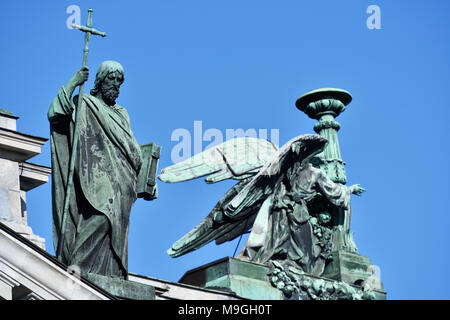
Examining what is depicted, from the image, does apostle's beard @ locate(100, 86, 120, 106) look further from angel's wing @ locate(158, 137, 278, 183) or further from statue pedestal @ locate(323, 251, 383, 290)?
statue pedestal @ locate(323, 251, 383, 290)

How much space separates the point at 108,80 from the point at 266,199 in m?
4.96

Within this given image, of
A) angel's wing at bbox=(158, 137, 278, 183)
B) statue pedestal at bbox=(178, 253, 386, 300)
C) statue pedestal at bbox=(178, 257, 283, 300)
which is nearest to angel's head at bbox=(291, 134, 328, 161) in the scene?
angel's wing at bbox=(158, 137, 278, 183)

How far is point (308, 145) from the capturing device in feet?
68.4

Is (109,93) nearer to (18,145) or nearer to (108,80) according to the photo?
(108,80)

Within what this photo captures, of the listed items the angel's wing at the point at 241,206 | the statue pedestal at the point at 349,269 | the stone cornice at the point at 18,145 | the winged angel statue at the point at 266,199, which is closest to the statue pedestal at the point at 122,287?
the stone cornice at the point at 18,145

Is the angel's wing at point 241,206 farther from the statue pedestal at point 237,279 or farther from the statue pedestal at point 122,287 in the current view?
the statue pedestal at point 122,287

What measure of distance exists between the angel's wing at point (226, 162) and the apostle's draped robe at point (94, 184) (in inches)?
173

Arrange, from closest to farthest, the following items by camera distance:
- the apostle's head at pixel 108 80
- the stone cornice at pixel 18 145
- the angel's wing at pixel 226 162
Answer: the apostle's head at pixel 108 80
the stone cornice at pixel 18 145
the angel's wing at pixel 226 162

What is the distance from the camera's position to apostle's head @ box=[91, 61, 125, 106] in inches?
637

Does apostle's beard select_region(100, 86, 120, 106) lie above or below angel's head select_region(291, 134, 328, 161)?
below

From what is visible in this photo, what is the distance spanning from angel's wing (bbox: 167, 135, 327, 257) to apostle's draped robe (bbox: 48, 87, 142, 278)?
A: 4.33 m

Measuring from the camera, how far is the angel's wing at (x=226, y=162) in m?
20.4

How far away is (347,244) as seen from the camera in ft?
70.9
